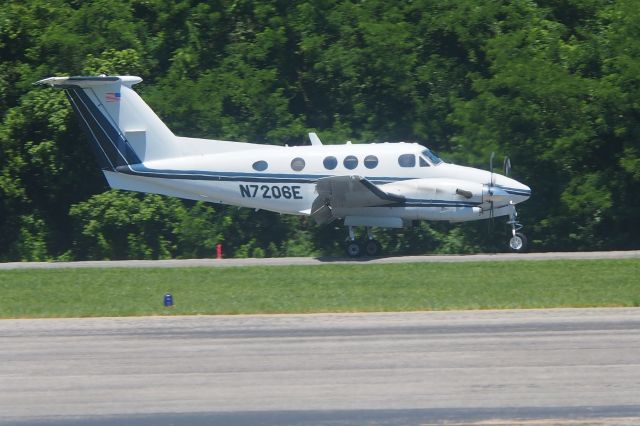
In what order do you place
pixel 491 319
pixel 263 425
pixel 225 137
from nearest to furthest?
pixel 263 425 → pixel 491 319 → pixel 225 137

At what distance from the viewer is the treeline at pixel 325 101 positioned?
85.9 feet

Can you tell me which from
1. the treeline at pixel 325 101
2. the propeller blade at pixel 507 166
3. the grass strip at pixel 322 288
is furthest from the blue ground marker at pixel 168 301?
the propeller blade at pixel 507 166

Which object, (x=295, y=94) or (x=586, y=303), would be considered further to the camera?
(x=295, y=94)

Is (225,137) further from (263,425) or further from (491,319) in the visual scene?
(263,425)

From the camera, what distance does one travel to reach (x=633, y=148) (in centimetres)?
2567

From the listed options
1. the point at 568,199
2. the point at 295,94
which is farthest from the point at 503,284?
the point at 295,94

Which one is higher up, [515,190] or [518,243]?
[515,190]

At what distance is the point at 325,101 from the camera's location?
29906 mm

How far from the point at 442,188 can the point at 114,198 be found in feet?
28.7

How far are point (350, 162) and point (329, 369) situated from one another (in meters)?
12.9

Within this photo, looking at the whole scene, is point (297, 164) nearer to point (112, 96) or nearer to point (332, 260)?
point (332, 260)

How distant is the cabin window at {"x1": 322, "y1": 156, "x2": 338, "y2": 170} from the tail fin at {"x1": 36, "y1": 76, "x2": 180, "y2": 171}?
3.71 metres

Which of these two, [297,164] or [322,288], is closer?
[322,288]

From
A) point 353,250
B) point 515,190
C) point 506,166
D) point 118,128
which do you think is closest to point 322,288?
point 353,250
